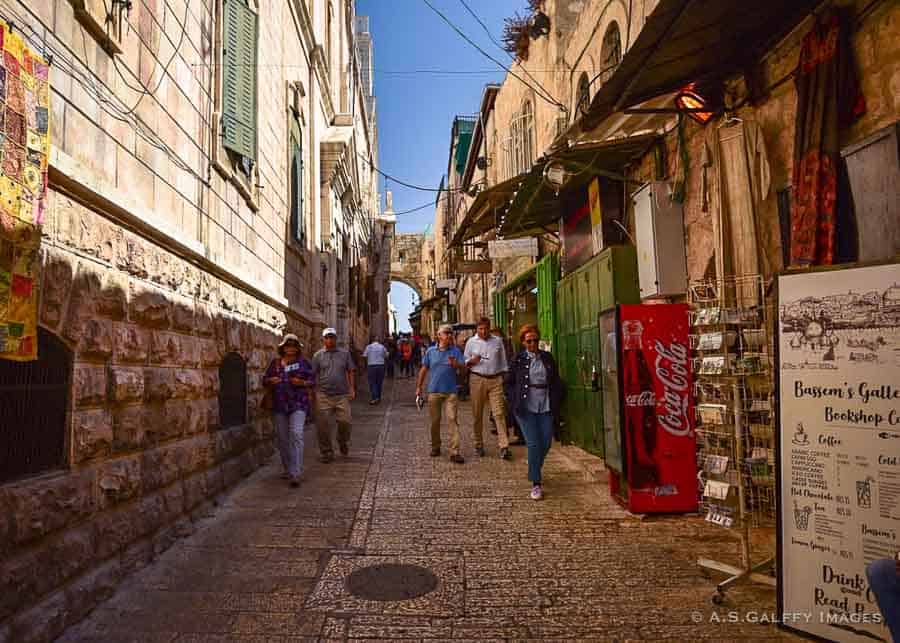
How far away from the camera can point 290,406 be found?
7.08 m

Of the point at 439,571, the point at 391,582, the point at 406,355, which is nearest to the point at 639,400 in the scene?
the point at 439,571

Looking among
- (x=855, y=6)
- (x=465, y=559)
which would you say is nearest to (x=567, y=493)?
(x=465, y=559)

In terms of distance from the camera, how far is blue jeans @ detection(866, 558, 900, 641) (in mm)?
2381

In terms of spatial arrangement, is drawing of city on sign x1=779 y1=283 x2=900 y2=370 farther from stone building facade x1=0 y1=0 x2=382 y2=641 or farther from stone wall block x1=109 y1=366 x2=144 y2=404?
stone wall block x1=109 y1=366 x2=144 y2=404

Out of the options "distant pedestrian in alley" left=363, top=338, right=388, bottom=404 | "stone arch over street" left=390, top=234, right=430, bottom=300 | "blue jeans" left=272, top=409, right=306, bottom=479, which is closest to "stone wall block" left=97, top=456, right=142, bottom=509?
"blue jeans" left=272, top=409, right=306, bottom=479

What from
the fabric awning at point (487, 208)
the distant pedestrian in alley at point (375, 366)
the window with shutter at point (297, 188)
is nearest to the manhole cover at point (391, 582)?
the fabric awning at point (487, 208)

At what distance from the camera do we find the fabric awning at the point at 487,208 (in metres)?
10.1

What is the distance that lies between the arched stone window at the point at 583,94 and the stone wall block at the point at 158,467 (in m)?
7.66

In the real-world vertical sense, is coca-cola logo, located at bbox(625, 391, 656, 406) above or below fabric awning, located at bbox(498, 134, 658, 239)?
below

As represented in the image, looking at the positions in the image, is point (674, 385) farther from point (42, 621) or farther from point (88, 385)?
point (42, 621)

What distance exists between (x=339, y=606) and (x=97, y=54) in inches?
154

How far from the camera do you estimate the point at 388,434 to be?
35.6 ft

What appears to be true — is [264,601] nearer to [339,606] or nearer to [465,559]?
[339,606]

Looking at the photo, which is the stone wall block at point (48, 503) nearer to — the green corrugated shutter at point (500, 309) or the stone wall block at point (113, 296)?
the stone wall block at point (113, 296)
